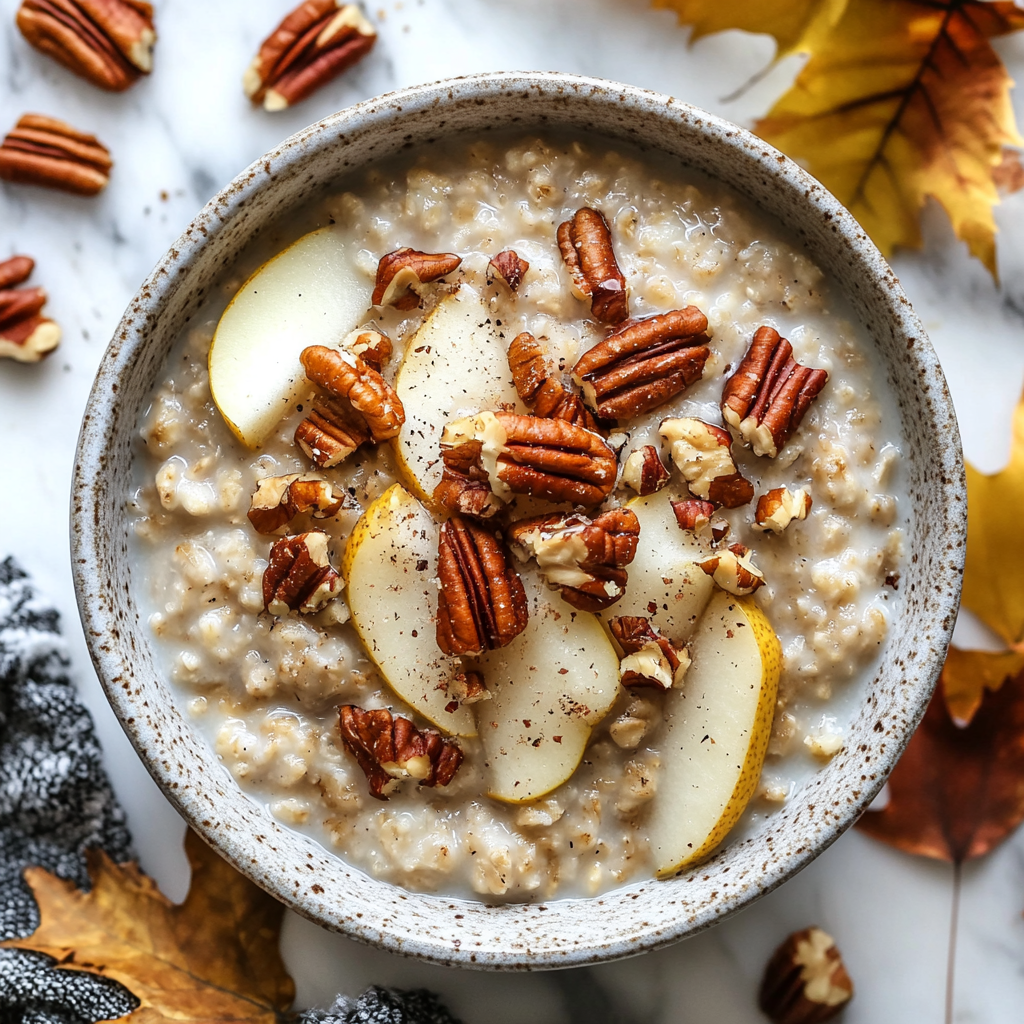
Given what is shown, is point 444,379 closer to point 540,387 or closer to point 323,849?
point 540,387

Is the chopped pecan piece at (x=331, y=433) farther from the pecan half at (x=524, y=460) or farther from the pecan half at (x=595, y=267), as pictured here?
the pecan half at (x=595, y=267)

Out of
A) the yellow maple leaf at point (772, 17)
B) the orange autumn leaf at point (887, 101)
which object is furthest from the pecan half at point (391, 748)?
the yellow maple leaf at point (772, 17)

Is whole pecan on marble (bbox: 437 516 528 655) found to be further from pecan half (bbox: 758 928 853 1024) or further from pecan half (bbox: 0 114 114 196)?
pecan half (bbox: 0 114 114 196)

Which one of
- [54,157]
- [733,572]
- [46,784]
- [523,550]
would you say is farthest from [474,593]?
[54,157]

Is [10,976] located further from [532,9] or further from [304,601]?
[532,9]

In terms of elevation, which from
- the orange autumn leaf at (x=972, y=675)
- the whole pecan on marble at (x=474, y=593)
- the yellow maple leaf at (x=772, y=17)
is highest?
the yellow maple leaf at (x=772, y=17)

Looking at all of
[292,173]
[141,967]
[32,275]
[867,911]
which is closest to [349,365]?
[292,173]

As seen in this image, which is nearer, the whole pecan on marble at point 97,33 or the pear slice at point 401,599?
the pear slice at point 401,599
